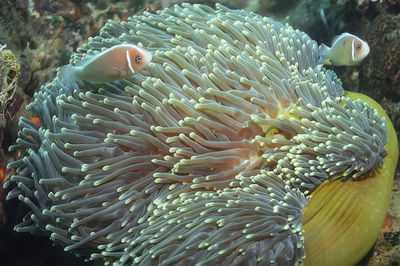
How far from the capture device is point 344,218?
238cm

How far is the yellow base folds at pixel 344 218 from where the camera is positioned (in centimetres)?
231

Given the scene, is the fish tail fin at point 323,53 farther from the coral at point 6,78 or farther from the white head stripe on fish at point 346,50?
the coral at point 6,78

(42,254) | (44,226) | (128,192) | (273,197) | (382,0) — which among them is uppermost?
(382,0)

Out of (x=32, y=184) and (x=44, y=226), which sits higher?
(x=32, y=184)

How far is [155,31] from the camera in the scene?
334 centimetres

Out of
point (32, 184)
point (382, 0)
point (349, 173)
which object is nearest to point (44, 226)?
point (32, 184)

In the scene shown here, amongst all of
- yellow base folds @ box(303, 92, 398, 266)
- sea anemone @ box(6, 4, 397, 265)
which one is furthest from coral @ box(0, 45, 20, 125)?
yellow base folds @ box(303, 92, 398, 266)

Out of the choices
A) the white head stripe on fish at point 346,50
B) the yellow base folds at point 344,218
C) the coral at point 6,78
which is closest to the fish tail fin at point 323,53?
the white head stripe on fish at point 346,50

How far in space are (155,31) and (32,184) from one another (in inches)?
71.1

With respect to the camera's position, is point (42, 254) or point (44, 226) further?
point (42, 254)

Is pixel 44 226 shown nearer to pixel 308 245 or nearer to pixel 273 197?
pixel 273 197

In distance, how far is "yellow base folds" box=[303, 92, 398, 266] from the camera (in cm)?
231

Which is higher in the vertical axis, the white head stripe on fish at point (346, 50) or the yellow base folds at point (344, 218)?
the white head stripe on fish at point (346, 50)

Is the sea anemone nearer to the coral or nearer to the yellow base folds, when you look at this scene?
the yellow base folds
